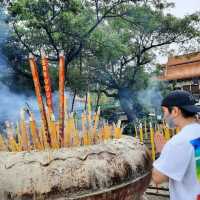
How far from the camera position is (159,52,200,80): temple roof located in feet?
69.4

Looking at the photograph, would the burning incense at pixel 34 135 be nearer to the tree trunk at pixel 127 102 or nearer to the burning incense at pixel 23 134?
the burning incense at pixel 23 134

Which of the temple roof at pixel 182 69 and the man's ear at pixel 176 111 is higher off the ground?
the temple roof at pixel 182 69

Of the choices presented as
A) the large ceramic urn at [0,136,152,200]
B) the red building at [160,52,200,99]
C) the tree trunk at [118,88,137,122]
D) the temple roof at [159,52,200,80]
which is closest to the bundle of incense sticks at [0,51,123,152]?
the large ceramic urn at [0,136,152,200]

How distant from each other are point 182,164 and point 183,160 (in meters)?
0.02

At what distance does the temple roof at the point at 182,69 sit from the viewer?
69.4 ft

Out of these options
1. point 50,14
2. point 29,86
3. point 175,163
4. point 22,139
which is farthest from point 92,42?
point 175,163

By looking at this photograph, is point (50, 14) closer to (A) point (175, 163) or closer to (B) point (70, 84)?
(B) point (70, 84)

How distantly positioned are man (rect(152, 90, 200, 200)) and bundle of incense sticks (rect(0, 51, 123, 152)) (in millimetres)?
1059

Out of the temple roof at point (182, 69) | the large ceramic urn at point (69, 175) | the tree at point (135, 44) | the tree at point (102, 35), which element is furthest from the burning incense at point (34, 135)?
the temple roof at point (182, 69)

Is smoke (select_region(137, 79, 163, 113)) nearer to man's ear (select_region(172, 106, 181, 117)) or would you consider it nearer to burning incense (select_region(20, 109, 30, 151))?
burning incense (select_region(20, 109, 30, 151))

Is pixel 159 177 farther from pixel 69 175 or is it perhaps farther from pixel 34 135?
pixel 34 135

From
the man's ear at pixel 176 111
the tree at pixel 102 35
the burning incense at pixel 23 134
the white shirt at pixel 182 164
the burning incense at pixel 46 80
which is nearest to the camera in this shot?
the white shirt at pixel 182 164

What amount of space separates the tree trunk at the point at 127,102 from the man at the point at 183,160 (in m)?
13.9

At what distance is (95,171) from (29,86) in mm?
9490
